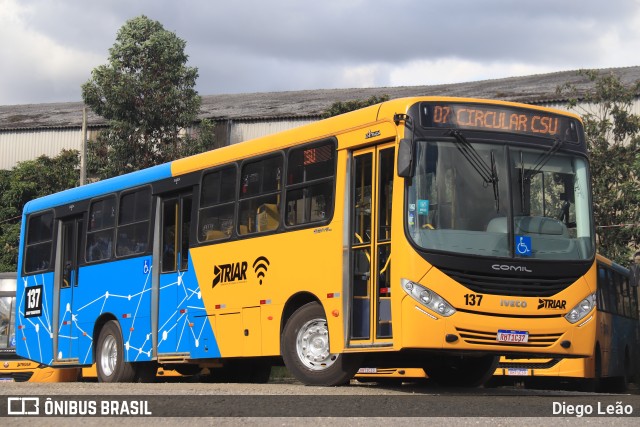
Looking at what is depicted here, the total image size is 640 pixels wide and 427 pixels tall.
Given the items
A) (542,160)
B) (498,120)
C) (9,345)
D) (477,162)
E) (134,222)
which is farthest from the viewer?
(9,345)

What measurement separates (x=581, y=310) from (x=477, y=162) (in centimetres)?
206

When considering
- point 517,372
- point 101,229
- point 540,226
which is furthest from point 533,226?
point 517,372

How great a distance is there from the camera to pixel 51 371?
25.6 metres

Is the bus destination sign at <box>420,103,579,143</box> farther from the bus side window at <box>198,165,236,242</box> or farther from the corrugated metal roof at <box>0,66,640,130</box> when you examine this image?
the corrugated metal roof at <box>0,66,640,130</box>

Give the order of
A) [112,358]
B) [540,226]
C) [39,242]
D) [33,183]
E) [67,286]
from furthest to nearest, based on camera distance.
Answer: [33,183] → [39,242] → [67,286] → [112,358] → [540,226]

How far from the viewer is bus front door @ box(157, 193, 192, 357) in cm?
1656

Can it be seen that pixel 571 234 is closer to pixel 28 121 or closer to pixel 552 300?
pixel 552 300

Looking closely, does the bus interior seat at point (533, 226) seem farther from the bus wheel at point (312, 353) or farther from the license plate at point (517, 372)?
the license plate at point (517, 372)

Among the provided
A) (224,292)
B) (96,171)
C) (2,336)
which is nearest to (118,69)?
(96,171)

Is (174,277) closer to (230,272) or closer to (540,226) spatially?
(230,272)

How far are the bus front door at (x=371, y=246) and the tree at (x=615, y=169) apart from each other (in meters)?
22.3

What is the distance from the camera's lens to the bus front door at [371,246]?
1273cm

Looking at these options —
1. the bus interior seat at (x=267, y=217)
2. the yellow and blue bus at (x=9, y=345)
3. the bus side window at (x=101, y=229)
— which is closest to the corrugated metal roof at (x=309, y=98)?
the yellow and blue bus at (x=9, y=345)

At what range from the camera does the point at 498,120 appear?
1310cm
